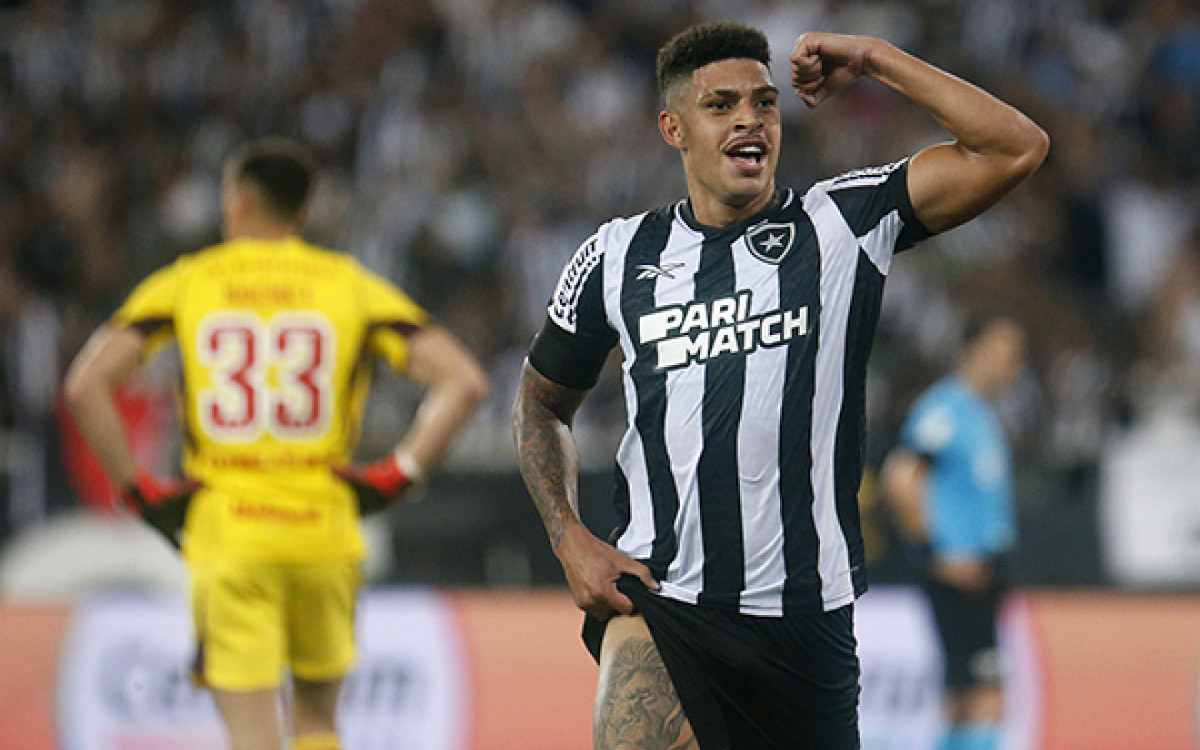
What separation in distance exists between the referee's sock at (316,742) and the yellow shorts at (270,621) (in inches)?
7.5

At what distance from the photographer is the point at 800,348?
3.87m

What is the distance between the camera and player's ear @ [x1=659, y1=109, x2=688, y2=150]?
160 inches

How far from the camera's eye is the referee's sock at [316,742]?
567cm

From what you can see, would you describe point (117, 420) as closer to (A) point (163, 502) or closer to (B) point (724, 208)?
(A) point (163, 502)

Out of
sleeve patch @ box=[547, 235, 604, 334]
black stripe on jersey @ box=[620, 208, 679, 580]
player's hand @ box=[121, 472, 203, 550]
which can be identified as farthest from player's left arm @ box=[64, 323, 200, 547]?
black stripe on jersey @ box=[620, 208, 679, 580]

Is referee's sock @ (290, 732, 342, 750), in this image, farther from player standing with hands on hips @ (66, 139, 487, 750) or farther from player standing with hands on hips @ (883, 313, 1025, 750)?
player standing with hands on hips @ (883, 313, 1025, 750)

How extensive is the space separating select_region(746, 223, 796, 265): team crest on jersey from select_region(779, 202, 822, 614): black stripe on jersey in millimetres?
79

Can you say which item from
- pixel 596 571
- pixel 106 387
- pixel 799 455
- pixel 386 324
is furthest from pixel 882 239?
pixel 106 387

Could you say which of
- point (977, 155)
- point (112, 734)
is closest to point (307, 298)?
point (977, 155)

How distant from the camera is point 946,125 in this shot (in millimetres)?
3742

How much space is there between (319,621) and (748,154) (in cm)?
257

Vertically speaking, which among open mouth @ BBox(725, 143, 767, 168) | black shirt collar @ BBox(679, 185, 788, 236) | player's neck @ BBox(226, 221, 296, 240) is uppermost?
player's neck @ BBox(226, 221, 296, 240)

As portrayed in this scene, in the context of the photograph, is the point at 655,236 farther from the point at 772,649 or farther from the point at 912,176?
the point at 772,649

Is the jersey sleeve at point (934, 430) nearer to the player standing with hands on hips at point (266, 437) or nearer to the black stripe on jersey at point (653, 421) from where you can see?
the player standing with hands on hips at point (266, 437)
